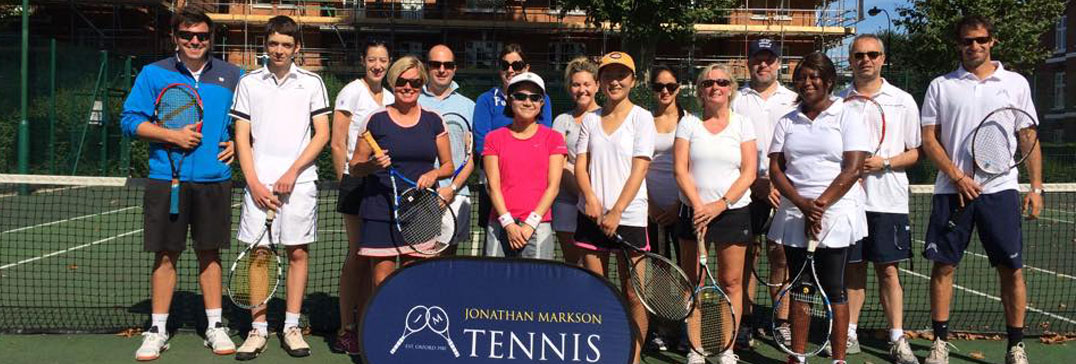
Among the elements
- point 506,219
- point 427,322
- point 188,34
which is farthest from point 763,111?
point 188,34

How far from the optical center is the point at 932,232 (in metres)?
5.04

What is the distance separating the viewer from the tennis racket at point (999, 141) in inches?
190

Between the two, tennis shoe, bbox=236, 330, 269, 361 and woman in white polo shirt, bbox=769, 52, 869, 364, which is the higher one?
woman in white polo shirt, bbox=769, 52, 869, 364

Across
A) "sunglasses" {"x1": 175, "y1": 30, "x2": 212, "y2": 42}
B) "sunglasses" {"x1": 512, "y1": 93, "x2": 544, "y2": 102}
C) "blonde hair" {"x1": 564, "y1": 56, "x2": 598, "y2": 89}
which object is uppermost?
"sunglasses" {"x1": 175, "y1": 30, "x2": 212, "y2": 42}

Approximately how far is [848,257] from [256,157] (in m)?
3.23

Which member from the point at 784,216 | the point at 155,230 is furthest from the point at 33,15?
the point at 784,216

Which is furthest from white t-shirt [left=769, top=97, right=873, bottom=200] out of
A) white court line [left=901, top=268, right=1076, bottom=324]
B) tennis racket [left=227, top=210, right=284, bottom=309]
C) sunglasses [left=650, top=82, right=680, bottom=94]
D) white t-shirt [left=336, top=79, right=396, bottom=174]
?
tennis racket [left=227, top=210, right=284, bottom=309]

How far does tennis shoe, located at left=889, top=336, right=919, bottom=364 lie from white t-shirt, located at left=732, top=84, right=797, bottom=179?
118cm

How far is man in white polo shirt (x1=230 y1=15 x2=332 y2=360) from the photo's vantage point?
494 cm

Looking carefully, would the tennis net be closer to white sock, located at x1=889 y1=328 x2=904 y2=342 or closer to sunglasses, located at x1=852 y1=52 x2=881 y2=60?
white sock, located at x1=889 y1=328 x2=904 y2=342

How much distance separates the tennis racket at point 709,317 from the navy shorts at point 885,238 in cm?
93

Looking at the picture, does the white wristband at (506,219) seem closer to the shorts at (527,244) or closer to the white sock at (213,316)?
the shorts at (527,244)

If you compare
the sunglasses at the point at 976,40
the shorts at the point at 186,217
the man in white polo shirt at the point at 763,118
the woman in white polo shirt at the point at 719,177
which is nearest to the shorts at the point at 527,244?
the woman in white polo shirt at the point at 719,177

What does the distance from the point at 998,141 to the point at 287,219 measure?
12.5 feet
